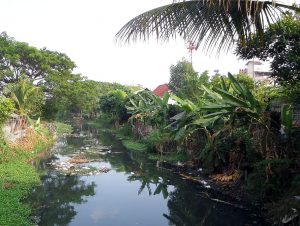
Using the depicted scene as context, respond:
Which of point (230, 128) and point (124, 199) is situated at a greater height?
point (230, 128)

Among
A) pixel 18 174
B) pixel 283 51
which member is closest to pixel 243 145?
pixel 283 51

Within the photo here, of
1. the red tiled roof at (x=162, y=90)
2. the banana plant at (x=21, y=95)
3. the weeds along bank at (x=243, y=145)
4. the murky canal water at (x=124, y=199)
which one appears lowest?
the murky canal water at (x=124, y=199)

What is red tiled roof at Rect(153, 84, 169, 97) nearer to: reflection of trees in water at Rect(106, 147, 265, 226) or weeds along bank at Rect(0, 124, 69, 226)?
weeds along bank at Rect(0, 124, 69, 226)

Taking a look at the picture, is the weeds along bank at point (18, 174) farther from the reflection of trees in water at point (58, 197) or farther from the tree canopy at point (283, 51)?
the tree canopy at point (283, 51)

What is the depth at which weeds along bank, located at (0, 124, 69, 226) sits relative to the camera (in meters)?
7.72

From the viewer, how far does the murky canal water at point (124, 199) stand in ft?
27.5

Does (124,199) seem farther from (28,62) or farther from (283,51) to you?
(28,62)

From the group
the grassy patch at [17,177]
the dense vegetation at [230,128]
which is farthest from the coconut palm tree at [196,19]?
the grassy patch at [17,177]

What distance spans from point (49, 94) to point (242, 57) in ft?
60.2

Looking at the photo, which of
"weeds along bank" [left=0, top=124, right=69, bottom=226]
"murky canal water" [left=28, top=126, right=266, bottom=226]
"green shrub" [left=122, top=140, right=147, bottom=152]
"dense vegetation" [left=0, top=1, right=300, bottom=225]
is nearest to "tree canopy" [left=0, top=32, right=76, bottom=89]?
"dense vegetation" [left=0, top=1, right=300, bottom=225]

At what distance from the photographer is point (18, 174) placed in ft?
37.2

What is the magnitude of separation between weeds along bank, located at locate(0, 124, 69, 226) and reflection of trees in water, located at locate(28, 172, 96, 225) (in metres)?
0.33

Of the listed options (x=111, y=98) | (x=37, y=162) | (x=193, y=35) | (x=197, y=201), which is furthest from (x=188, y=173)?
(x=111, y=98)

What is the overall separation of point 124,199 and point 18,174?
12.3ft
